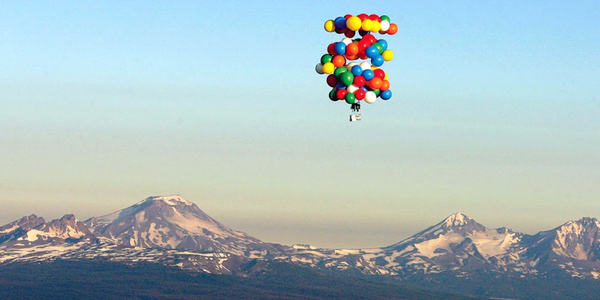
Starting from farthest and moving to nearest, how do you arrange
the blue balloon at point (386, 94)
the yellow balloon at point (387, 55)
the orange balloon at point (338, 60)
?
the blue balloon at point (386, 94)
the yellow balloon at point (387, 55)
the orange balloon at point (338, 60)

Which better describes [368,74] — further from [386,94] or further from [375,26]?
[375,26]

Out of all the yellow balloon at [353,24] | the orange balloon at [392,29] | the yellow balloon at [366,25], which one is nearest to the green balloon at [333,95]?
the yellow balloon at [353,24]

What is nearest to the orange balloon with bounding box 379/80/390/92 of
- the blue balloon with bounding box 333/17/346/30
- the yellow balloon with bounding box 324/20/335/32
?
the blue balloon with bounding box 333/17/346/30

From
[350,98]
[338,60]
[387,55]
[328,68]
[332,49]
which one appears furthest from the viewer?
[387,55]

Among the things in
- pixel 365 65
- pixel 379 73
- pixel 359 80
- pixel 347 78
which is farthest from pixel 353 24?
pixel 379 73

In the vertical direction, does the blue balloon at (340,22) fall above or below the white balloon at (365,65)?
above

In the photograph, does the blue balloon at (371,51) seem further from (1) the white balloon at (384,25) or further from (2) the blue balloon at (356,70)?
(1) the white balloon at (384,25)

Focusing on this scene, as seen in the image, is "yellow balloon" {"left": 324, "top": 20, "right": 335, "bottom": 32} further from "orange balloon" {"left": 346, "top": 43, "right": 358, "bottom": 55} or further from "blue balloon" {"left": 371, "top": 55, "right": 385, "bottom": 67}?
"blue balloon" {"left": 371, "top": 55, "right": 385, "bottom": 67}
